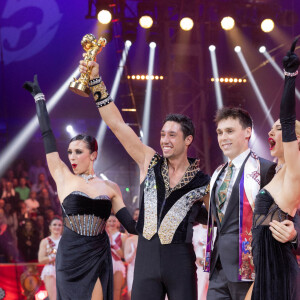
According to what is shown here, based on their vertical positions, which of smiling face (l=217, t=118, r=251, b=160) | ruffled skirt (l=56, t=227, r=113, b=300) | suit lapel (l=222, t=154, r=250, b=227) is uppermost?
smiling face (l=217, t=118, r=251, b=160)

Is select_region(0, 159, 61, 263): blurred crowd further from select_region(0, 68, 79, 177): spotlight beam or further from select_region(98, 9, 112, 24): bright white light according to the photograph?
select_region(98, 9, 112, 24): bright white light

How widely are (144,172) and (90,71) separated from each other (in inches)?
32.7

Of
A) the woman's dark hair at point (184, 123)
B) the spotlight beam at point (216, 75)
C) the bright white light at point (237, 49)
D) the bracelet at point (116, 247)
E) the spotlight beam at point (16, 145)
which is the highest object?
the bright white light at point (237, 49)

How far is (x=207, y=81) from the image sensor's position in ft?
29.7

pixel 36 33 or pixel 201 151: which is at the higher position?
pixel 36 33

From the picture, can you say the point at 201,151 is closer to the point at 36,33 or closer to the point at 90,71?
the point at 36,33

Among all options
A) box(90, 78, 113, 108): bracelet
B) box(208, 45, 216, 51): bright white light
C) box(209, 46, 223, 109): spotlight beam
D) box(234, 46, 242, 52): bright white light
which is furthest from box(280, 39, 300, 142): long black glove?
box(209, 46, 223, 109): spotlight beam

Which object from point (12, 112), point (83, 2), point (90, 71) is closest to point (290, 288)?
point (90, 71)

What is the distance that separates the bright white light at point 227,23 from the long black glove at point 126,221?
16.3 feet

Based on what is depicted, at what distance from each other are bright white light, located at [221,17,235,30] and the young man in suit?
16.7 feet

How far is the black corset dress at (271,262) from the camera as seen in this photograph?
2959mm

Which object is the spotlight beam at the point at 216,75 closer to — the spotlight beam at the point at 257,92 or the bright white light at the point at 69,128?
the spotlight beam at the point at 257,92

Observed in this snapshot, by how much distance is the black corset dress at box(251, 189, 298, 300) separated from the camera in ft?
9.71

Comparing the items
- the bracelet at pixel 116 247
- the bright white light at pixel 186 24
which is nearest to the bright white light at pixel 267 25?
the bright white light at pixel 186 24
